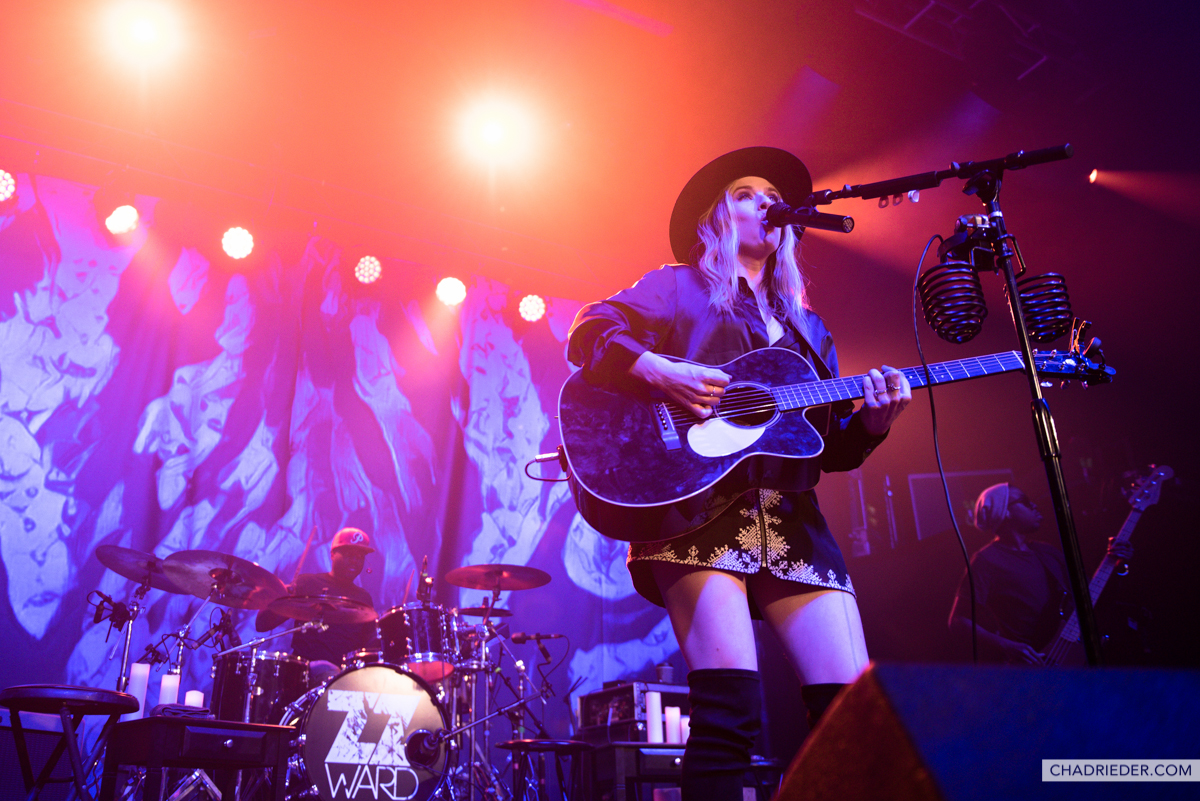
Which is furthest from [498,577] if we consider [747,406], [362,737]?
[747,406]

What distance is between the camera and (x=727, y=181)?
251 centimetres

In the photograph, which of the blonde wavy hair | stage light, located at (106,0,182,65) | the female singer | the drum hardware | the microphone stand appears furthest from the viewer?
stage light, located at (106,0,182,65)

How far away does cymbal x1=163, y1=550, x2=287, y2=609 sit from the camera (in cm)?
461

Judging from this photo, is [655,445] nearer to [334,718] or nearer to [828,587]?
[828,587]

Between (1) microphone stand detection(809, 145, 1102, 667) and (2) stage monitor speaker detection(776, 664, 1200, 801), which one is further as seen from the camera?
(1) microphone stand detection(809, 145, 1102, 667)

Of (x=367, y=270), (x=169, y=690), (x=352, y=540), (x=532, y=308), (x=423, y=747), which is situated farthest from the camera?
(x=532, y=308)

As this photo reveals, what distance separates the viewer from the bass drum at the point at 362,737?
4.23m

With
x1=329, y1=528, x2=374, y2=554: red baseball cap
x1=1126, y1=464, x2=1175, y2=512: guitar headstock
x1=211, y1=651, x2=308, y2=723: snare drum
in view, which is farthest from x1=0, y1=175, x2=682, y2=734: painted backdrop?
x1=1126, y1=464, x2=1175, y2=512: guitar headstock

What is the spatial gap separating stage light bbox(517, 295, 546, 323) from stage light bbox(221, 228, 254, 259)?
8.28 feet

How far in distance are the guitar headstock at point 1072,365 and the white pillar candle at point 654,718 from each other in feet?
12.6

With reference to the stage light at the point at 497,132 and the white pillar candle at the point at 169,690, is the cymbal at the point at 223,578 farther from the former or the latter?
the stage light at the point at 497,132

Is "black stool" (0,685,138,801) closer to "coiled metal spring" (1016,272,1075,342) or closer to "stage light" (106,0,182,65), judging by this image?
"coiled metal spring" (1016,272,1075,342)

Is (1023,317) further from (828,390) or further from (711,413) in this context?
(711,413)

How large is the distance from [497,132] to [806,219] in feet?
14.7
